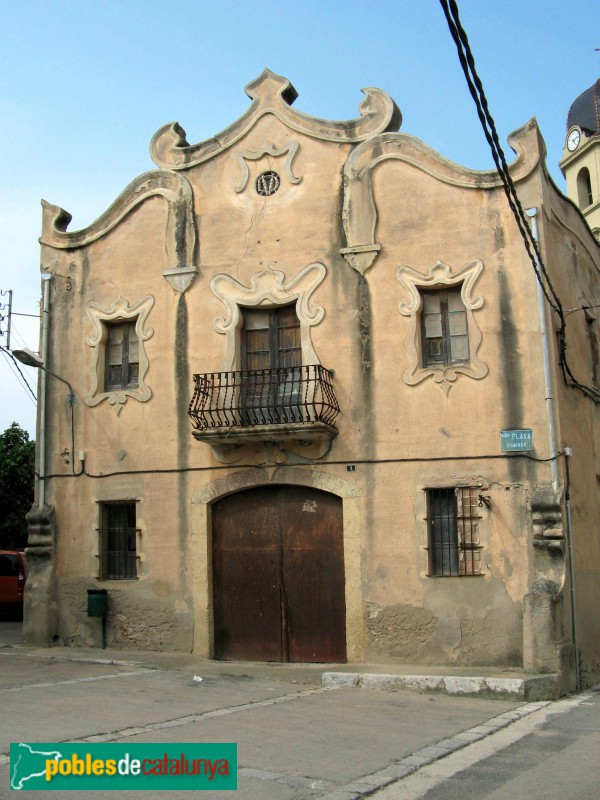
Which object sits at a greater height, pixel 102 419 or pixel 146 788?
pixel 102 419

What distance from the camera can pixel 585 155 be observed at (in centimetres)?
3553

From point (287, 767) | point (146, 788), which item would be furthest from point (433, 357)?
point (146, 788)

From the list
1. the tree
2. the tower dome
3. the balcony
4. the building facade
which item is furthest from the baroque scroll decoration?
the tower dome

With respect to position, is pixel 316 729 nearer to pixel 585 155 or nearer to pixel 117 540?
pixel 117 540

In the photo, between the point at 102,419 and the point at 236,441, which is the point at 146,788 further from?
the point at 102,419

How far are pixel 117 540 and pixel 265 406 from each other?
360 cm

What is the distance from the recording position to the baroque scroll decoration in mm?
13797

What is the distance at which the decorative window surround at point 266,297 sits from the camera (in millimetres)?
14680

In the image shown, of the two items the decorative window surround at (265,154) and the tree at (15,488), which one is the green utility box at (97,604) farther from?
the tree at (15,488)

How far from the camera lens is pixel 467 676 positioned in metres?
12.1

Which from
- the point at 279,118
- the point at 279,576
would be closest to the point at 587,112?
the point at 279,118

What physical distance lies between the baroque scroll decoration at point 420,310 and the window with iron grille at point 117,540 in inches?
206

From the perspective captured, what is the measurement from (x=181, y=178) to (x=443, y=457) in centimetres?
661

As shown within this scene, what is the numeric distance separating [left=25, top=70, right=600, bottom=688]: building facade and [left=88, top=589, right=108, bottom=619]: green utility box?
0.87 ft
